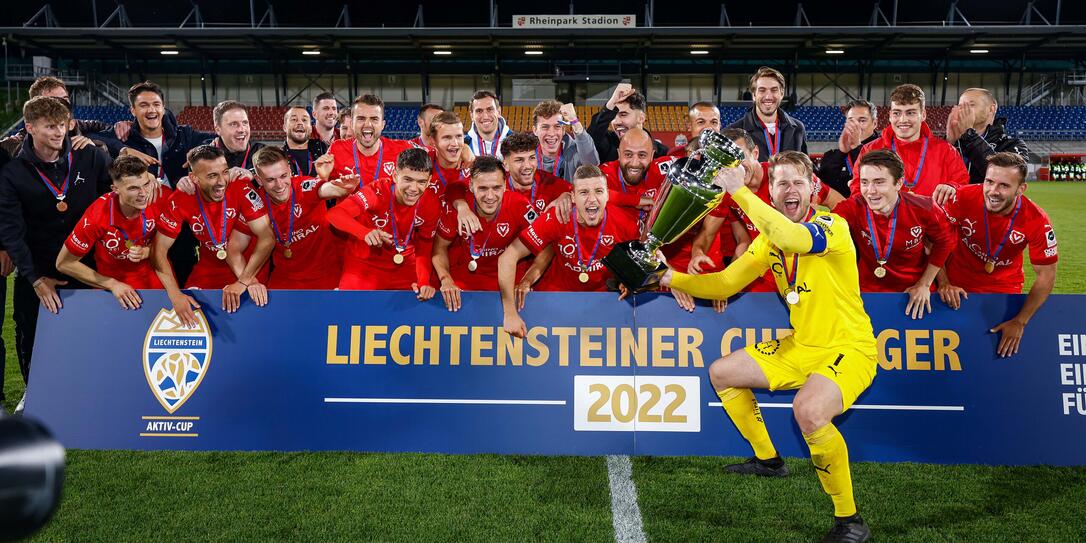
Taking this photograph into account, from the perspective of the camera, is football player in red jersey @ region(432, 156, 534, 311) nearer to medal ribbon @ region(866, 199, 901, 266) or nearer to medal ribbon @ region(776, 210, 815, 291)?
medal ribbon @ region(776, 210, 815, 291)

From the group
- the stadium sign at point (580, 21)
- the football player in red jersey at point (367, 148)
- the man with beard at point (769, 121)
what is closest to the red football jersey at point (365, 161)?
the football player in red jersey at point (367, 148)

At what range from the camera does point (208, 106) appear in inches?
1350

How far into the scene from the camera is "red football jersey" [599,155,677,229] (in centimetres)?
536

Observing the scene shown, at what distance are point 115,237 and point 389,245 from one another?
1.81 m

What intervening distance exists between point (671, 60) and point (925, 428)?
105 ft

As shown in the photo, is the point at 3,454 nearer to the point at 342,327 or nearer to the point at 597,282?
the point at 342,327

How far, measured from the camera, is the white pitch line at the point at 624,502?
3.62 meters

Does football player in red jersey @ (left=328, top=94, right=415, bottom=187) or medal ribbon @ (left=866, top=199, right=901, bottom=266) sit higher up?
football player in red jersey @ (left=328, top=94, right=415, bottom=187)

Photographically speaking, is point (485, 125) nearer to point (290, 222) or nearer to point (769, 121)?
point (290, 222)

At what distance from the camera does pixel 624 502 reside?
399cm

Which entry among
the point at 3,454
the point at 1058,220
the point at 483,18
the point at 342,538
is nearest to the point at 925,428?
the point at 342,538

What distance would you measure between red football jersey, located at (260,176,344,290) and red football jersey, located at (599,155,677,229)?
82.4 inches

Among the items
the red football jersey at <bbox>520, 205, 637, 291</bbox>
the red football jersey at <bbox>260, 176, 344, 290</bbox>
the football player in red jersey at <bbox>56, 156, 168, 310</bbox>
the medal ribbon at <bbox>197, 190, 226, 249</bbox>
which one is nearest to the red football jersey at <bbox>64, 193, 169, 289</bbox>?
the football player in red jersey at <bbox>56, 156, 168, 310</bbox>

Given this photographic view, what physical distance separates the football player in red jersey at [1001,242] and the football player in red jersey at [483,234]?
9.26 ft
